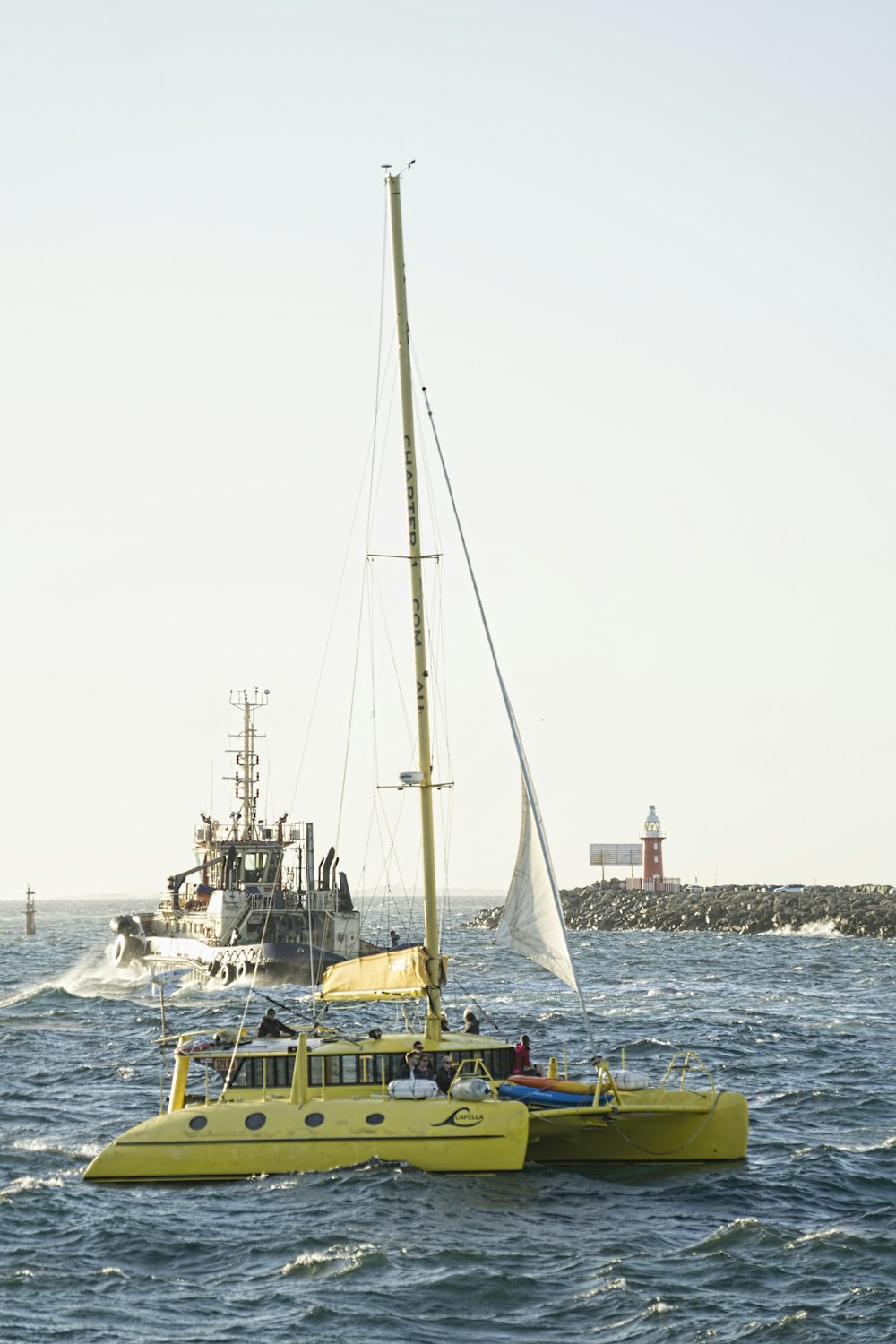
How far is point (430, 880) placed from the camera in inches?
1078

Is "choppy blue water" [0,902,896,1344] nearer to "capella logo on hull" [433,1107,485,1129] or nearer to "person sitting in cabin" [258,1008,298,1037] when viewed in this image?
"capella logo on hull" [433,1107,485,1129]

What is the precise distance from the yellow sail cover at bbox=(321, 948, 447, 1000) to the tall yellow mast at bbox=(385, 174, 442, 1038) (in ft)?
0.69

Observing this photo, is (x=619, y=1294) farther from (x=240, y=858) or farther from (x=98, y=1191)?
(x=240, y=858)

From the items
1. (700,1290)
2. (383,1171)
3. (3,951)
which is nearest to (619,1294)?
(700,1290)

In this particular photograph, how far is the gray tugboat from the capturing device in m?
67.2

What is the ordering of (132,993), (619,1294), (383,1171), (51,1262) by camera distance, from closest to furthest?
(619,1294) < (51,1262) < (383,1171) < (132,993)

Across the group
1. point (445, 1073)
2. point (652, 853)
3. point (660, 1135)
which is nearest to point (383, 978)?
point (445, 1073)

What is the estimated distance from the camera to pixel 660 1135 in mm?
26516

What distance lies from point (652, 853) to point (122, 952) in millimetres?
100207

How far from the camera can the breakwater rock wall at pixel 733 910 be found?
125m

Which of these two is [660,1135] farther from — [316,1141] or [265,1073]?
[265,1073]

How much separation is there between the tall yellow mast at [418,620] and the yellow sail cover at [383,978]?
8.3 inches

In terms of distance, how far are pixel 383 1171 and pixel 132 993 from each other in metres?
45.3

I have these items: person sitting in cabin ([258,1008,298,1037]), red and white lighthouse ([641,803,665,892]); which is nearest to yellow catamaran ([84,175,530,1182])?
person sitting in cabin ([258,1008,298,1037])
